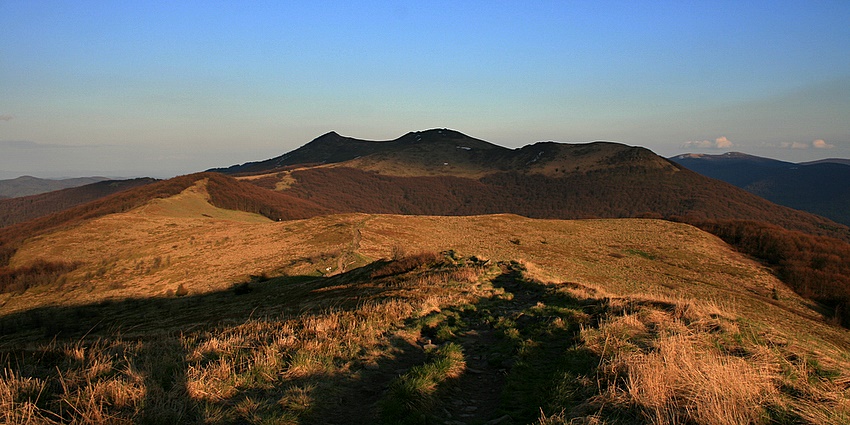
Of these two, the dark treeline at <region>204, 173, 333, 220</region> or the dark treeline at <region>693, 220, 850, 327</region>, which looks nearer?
the dark treeline at <region>693, 220, 850, 327</region>

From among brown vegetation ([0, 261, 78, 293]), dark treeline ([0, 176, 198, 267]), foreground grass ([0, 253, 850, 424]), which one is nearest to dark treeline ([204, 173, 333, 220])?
dark treeline ([0, 176, 198, 267])

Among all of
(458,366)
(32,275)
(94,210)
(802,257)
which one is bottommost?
(32,275)

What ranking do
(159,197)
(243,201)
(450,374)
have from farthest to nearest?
(243,201) < (159,197) < (450,374)

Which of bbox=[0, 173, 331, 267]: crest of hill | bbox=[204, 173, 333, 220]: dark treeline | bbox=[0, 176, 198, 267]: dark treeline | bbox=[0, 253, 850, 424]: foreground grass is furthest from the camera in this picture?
bbox=[204, 173, 333, 220]: dark treeline

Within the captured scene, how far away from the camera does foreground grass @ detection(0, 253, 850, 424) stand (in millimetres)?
5469

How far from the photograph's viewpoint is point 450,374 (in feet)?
27.3

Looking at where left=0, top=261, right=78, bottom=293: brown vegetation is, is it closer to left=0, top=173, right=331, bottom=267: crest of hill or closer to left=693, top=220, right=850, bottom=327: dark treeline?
left=0, top=173, right=331, bottom=267: crest of hill

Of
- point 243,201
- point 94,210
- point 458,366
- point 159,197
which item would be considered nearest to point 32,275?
point 159,197

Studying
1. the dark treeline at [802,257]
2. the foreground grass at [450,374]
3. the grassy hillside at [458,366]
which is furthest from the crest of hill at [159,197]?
the dark treeline at [802,257]

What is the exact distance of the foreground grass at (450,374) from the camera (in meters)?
5.47

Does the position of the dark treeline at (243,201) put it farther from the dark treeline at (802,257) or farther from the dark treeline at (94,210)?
the dark treeline at (802,257)

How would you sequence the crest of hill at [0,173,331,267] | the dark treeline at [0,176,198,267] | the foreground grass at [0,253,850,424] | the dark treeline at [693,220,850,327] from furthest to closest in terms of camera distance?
the crest of hill at [0,173,331,267]
the dark treeline at [0,176,198,267]
the dark treeline at [693,220,850,327]
the foreground grass at [0,253,850,424]

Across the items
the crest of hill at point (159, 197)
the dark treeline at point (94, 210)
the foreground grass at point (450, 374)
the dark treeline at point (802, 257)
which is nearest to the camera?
the foreground grass at point (450, 374)

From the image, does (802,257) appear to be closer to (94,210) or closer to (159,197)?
(159,197)
